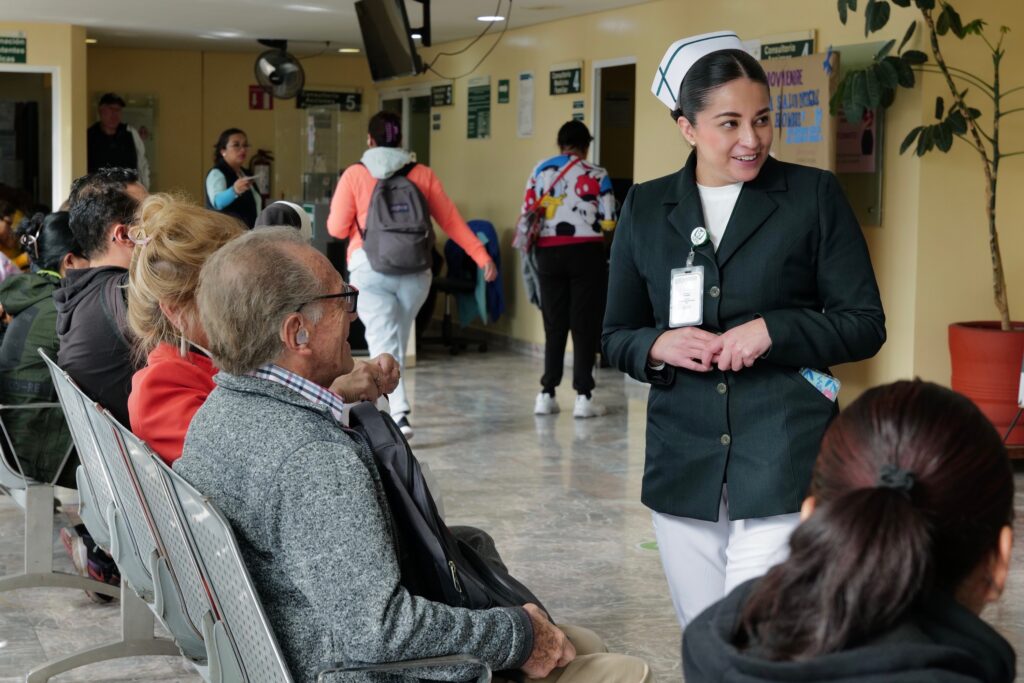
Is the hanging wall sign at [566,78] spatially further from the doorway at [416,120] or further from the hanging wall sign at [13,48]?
the hanging wall sign at [13,48]

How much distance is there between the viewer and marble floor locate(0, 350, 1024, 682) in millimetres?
3678

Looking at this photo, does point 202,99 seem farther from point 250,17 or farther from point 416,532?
point 416,532

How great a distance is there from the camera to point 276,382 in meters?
1.96

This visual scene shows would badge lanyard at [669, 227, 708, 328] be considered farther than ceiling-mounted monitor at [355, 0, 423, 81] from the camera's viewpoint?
No

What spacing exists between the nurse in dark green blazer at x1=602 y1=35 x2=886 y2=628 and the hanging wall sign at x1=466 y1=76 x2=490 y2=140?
28.6ft

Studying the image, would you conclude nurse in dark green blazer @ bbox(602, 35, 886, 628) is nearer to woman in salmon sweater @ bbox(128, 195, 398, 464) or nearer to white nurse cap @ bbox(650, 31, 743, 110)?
white nurse cap @ bbox(650, 31, 743, 110)

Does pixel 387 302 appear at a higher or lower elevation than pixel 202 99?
lower

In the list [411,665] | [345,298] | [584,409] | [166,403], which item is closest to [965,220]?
[584,409]

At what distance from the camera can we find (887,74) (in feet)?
19.4

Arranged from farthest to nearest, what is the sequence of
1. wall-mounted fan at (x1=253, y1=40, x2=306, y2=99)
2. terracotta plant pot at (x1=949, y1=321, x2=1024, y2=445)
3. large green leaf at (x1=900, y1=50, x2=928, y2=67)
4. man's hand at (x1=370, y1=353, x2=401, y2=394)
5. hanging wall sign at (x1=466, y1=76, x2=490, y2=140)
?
1. wall-mounted fan at (x1=253, y1=40, x2=306, y2=99)
2. hanging wall sign at (x1=466, y1=76, x2=490, y2=140)
3. large green leaf at (x1=900, y1=50, x2=928, y2=67)
4. terracotta plant pot at (x1=949, y1=321, x2=1024, y2=445)
5. man's hand at (x1=370, y1=353, x2=401, y2=394)

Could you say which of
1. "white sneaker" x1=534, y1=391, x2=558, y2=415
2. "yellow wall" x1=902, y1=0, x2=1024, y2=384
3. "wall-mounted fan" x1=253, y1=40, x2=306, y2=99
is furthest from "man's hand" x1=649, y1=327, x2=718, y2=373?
"wall-mounted fan" x1=253, y1=40, x2=306, y2=99

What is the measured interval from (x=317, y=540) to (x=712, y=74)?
1.02 meters

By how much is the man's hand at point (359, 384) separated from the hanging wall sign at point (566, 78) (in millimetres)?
6964

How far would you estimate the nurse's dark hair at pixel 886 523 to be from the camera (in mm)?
1079
